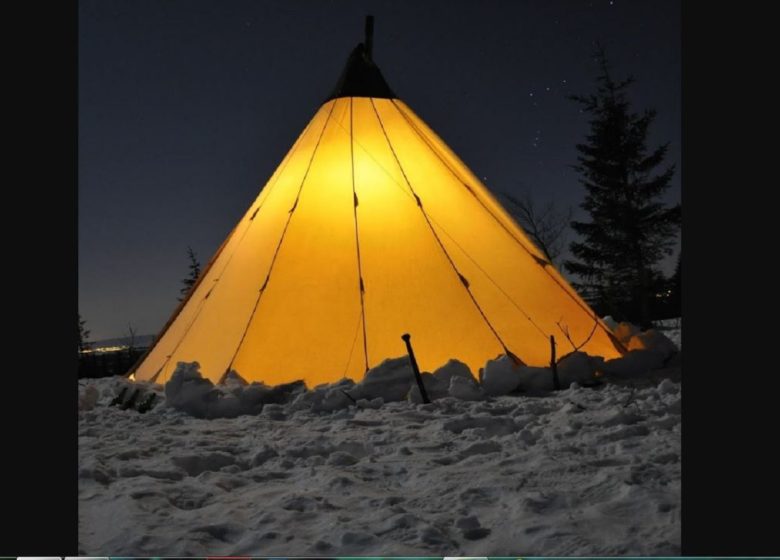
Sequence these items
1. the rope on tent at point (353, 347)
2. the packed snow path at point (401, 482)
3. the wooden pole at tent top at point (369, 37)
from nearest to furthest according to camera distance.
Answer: the packed snow path at point (401, 482) < the rope on tent at point (353, 347) < the wooden pole at tent top at point (369, 37)

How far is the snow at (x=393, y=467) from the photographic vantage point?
1744 millimetres

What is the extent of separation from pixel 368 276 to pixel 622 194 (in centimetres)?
192

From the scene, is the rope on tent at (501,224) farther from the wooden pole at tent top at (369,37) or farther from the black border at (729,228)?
the black border at (729,228)

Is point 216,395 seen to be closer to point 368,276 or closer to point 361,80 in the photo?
point 368,276

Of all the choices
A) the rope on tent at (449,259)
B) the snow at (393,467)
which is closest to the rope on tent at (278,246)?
the snow at (393,467)

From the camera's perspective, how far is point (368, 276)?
4.07m

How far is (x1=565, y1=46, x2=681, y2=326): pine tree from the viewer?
430 centimetres

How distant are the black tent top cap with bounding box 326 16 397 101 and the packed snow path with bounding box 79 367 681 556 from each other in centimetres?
250

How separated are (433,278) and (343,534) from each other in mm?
2477

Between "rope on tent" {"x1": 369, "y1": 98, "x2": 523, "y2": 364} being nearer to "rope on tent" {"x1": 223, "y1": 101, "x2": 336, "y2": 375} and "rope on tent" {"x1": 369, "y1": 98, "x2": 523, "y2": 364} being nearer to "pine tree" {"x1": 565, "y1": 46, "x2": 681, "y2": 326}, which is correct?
"rope on tent" {"x1": 223, "y1": 101, "x2": 336, "y2": 375}

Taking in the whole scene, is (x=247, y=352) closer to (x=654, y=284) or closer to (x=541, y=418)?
(x=541, y=418)

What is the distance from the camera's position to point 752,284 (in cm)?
244
